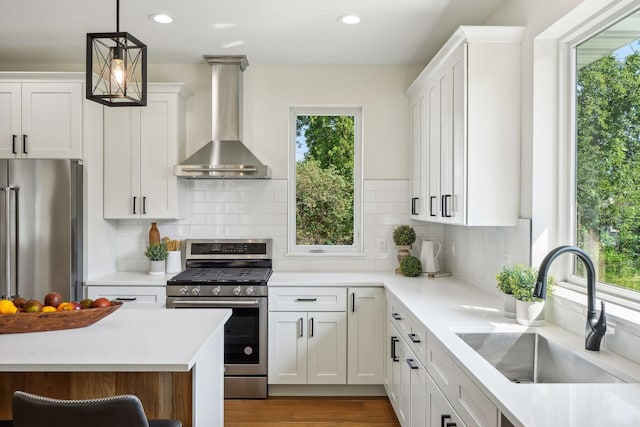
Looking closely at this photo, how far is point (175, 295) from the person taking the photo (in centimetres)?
361

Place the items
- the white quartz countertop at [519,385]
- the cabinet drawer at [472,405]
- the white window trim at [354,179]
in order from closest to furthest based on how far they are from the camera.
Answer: the white quartz countertop at [519,385], the cabinet drawer at [472,405], the white window trim at [354,179]

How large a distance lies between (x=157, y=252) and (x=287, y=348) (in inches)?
51.4

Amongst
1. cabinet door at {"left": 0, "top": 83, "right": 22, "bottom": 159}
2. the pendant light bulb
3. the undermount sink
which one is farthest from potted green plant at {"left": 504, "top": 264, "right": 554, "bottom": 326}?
cabinet door at {"left": 0, "top": 83, "right": 22, "bottom": 159}

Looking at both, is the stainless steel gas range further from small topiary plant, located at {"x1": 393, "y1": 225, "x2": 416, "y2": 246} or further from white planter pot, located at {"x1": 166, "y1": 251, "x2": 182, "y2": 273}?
small topiary plant, located at {"x1": 393, "y1": 225, "x2": 416, "y2": 246}

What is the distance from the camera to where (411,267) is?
391cm

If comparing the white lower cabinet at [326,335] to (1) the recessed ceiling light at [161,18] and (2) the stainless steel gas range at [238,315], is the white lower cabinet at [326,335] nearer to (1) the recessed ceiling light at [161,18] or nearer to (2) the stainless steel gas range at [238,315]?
(2) the stainless steel gas range at [238,315]

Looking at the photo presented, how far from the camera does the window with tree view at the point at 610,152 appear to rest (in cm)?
203

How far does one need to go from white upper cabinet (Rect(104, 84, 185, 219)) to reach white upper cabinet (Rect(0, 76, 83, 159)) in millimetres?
308

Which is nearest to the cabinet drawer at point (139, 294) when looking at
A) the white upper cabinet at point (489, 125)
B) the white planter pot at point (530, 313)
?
the white upper cabinet at point (489, 125)

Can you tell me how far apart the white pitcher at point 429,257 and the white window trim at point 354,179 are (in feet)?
1.84

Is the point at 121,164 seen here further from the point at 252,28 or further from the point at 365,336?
the point at 365,336

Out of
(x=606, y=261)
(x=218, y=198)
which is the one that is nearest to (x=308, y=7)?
(x=218, y=198)

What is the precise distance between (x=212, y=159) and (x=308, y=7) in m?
1.46

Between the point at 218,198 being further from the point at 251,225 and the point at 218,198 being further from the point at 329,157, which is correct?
the point at 329,157
